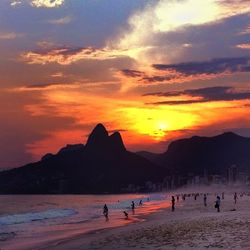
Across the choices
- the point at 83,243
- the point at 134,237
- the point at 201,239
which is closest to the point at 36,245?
the point at 83,243

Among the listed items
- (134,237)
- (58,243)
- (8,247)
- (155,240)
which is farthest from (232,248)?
(8,247)

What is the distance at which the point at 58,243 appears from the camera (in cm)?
3341

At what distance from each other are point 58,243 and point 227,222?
11.6m

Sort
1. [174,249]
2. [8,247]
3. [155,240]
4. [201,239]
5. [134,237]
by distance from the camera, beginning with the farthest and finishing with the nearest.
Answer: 1. [8,247]
2. [134,237]
3. [155,240]
4. [201,239]
5. [174,249]

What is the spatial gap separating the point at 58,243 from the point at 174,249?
494 inches

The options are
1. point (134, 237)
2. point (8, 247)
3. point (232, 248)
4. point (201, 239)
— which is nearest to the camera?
point (232, 248)

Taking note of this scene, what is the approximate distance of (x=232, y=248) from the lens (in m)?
21.5

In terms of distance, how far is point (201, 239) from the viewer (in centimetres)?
2531

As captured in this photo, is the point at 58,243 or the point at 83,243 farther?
the point at 58,243

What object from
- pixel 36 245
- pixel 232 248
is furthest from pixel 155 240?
pixel 36 245

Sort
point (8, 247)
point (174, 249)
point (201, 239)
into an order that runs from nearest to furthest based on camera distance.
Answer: point (174, 249) < point (201, 239) < point (8, 247)

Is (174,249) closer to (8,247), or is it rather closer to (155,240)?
(155,240)

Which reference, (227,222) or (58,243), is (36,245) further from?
(227,222)

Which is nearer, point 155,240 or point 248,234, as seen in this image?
point 248,234
